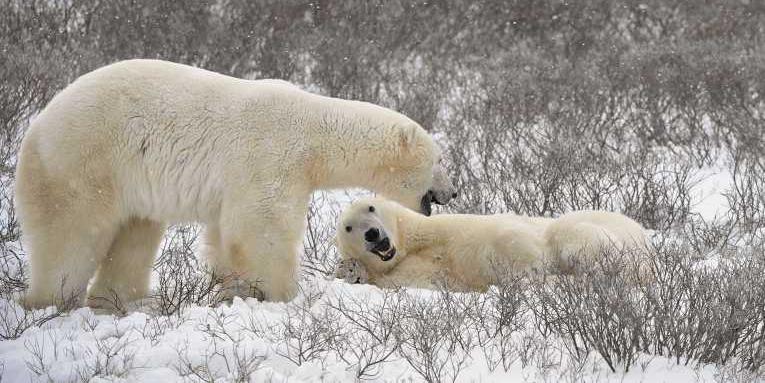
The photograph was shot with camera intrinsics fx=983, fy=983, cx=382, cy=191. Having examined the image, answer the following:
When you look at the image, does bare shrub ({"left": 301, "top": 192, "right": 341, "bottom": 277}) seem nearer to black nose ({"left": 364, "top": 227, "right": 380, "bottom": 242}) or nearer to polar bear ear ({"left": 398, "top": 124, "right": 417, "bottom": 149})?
black nose ({"left": 364, "top": 227, "right": 380, "bottom": 242})

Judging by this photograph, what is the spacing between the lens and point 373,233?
4.71 m

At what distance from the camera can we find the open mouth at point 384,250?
15.5 ft

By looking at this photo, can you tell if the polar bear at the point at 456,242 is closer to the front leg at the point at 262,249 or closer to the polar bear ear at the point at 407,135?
the polar bear ear at the point at 407,135

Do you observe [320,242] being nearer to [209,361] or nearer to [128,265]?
[128,265]

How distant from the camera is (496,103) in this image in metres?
8.00

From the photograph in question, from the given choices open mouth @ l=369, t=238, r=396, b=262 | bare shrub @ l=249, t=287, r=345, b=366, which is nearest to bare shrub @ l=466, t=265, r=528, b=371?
bare shrub @ l=249, t=287, r=345, b=366

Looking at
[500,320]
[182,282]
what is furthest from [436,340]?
[182,282]

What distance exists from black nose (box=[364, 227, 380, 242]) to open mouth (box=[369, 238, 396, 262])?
0.10 ft

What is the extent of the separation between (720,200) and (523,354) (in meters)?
3.45

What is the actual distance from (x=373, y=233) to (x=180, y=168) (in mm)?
1023

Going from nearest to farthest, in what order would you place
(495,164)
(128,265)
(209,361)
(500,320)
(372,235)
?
(209,361), (500,320), (128,265), (372,235), (495,164)

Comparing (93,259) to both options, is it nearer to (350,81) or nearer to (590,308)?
(590,308)

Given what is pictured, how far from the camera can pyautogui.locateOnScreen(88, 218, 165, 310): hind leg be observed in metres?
4.38

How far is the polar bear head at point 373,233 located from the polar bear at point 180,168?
1.39 ft
